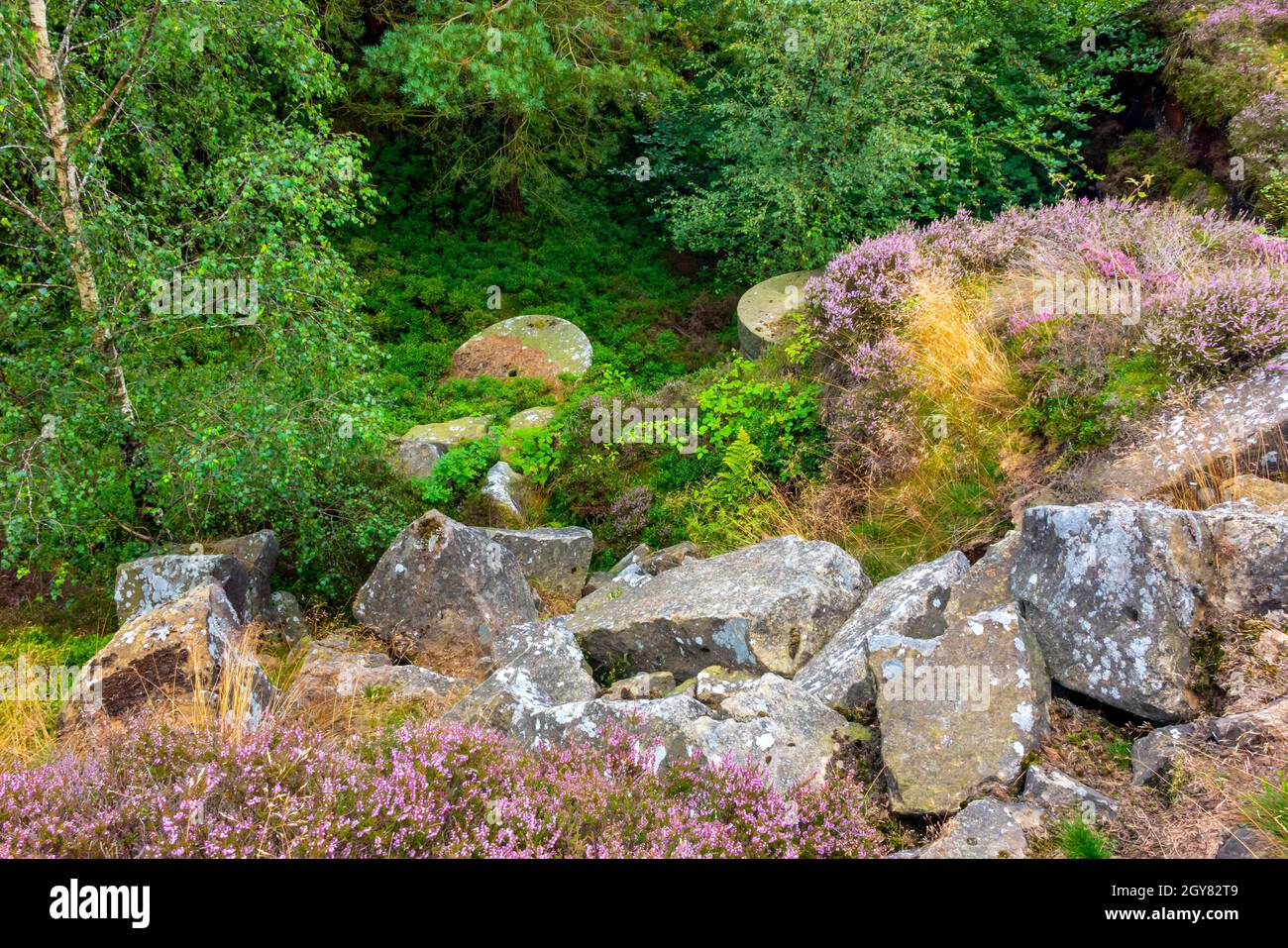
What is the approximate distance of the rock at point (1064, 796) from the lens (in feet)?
12.3

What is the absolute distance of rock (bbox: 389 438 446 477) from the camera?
10117mm

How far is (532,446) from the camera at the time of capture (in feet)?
34.5

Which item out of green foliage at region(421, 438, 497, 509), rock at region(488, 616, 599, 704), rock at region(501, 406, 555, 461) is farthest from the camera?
rock at region(501, 406, 555, 461)

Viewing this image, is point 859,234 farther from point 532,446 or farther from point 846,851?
point 846,851

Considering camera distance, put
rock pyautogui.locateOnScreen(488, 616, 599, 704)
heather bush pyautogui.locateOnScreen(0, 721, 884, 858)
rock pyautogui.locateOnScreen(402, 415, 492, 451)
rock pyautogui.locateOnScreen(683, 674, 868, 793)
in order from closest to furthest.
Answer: heather bush pyautogui.locateOnScreen(0, 721, 884, 858) → rock pyautogui.locateOnScreen(683, 674, 868, 793) → rock pyautogui.locateOnScreen(488, 616, 599, 704) → rock pyautogui.locateOnScreen(402, 415, 492, 451)

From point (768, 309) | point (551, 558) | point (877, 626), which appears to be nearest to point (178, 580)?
point (551, 558)

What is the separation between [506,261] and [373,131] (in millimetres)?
3990

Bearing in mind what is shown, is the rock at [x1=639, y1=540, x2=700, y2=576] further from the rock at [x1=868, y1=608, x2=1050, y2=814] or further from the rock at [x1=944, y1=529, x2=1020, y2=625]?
the rock at [x1=868, y1=608, x2=1050, y2=814]

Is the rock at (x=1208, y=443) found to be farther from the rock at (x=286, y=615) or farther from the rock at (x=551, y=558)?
the rock at (x=286, y=615)

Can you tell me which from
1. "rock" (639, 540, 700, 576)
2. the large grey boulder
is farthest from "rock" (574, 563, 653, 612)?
the large grey boulder

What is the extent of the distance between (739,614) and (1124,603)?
91.2 inches

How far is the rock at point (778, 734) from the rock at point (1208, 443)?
2.89m

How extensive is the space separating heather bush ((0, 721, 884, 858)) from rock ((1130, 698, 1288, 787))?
1.32 m

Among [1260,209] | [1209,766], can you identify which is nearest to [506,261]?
[1260,209]
